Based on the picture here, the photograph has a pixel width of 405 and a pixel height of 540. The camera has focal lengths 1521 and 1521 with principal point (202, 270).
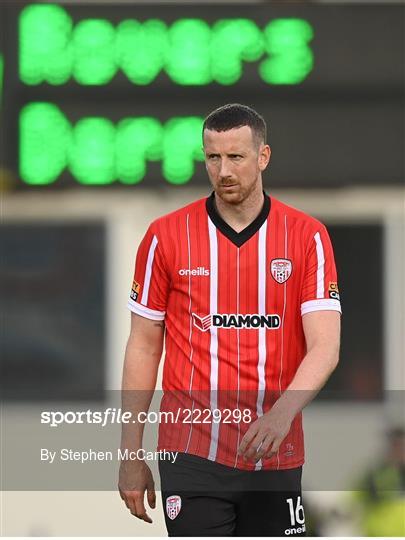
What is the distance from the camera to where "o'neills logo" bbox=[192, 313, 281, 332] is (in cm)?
425

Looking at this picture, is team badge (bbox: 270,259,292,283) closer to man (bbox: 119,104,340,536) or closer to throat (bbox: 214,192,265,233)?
man (bbox: 119,104,340,536)

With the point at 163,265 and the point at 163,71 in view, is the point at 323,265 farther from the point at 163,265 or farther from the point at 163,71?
the point at 163,71

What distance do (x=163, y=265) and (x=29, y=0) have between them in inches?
131

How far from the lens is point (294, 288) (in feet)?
14.0

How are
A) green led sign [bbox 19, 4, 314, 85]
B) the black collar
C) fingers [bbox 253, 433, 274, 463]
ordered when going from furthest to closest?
green led sign [bbox 19, 4, 314, 85] → the black collar → fingers [bbox 253, 433, 274, 463]

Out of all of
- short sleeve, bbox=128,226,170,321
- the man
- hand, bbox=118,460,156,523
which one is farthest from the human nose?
hand, bbox=118,460,156,523

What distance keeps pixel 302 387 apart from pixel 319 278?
0.34 m

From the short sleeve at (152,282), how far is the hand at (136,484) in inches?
16.6

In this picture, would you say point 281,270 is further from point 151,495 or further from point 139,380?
point 151,495

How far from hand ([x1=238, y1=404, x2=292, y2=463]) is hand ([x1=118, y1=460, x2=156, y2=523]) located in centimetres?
35

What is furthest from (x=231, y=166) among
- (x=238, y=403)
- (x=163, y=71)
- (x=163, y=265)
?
(x=163, y=71)

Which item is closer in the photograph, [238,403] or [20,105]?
[238,403]

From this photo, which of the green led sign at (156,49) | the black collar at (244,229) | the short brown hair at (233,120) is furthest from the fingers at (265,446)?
the green led sign at (156,49)

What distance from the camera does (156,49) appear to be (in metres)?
7.23
